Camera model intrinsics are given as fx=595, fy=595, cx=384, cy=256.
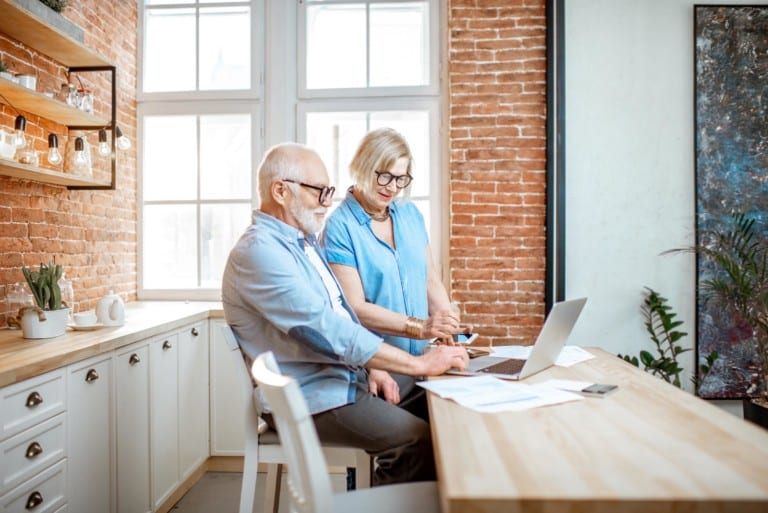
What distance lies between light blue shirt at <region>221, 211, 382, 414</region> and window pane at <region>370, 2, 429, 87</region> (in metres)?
2.37

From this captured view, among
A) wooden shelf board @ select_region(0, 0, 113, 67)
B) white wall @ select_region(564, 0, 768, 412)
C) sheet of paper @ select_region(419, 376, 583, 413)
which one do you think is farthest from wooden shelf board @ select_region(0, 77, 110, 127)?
white wall @ select_region(564, 0, 768, 412)

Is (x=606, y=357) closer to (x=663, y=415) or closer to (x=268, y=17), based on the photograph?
(x=663, y=415)

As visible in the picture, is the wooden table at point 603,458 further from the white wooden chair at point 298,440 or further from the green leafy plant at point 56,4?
the green leafy plant at point 56,4

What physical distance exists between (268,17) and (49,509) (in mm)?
3132

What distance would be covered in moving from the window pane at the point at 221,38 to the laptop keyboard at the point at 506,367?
2864 millimetres

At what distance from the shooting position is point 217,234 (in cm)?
419

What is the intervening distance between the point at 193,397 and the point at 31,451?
1.36 meters

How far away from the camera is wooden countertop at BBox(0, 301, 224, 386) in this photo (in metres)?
1.83

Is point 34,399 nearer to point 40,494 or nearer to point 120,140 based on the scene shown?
point 40,494

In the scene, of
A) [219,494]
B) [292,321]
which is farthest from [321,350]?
[219,494]

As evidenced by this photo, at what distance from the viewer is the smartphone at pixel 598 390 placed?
1.53 metres

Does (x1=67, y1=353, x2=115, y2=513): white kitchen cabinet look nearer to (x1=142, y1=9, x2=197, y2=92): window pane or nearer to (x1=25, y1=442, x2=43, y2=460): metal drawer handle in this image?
(x1=25, y1=442, x2=43, y2=460): metal drawer handle

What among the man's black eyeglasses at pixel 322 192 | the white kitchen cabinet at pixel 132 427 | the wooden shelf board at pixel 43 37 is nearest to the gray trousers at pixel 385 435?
the man's black eyeglasses at pixel 322 192

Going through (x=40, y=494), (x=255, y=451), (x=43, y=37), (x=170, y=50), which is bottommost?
(x=40, y=494)
